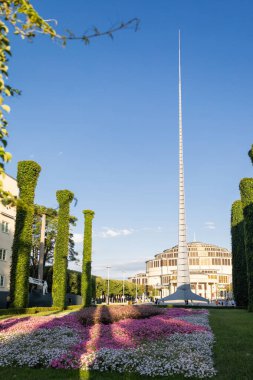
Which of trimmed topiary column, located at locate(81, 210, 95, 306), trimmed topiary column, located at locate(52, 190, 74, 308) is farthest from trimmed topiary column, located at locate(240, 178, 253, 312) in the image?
trimmed topiary column, located at locate(81, 210, 95, 306)

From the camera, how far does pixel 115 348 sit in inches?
506

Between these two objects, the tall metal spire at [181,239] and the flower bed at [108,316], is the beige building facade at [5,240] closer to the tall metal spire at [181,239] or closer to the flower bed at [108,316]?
the flower bed at [108,316]

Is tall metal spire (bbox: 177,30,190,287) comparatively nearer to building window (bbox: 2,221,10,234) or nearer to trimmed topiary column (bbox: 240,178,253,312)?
trimmed topiary column (bbox: 240,178,253,312)

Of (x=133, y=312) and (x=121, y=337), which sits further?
(x=133, y=312)

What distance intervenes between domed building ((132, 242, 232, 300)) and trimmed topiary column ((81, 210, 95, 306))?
110 m

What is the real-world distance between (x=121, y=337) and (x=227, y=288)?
152509 mm

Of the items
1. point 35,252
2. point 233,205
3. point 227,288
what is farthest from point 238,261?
point 227,288

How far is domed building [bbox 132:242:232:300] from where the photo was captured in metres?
157

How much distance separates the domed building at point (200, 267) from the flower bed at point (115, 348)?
140662 mm

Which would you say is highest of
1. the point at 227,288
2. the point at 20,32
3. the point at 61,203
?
the point at 61,203

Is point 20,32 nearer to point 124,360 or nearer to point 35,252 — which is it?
point 124,360

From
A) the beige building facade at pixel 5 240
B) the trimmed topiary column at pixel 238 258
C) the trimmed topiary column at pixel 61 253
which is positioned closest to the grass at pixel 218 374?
the trimmed topiary column at pixel 61 253

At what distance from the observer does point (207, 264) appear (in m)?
168

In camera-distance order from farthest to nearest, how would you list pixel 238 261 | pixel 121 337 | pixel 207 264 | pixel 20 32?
pixel 207 264 < pixel 238 261 < pixel 121 337 < pixel 20 32
